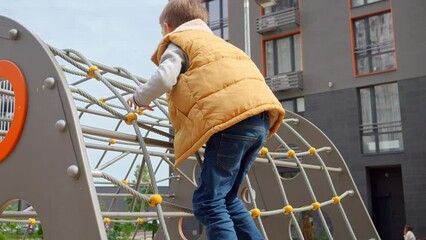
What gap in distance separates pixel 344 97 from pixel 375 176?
2.31 meters

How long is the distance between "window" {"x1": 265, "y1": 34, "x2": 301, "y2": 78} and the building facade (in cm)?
3

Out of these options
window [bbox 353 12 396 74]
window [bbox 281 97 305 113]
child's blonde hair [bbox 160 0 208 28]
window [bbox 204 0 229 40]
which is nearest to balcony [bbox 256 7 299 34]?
window [bbox 204 0 229 40]

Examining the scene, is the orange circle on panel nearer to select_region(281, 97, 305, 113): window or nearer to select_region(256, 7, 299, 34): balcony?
select_region(281, 97, 305, 113): window

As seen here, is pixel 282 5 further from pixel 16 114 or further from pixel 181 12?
pixel 16 114

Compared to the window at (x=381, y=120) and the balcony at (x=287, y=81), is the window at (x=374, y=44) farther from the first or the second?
the balcony at (x=287, y=81)

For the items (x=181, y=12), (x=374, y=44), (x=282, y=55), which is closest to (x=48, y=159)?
(x=181, y=12)

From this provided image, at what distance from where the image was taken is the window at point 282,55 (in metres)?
15.5

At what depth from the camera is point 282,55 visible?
15828 millimetres

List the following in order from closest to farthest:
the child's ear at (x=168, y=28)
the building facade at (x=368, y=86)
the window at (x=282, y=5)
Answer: the child's ear at (x=168, y=28)
the building facade at (x=368, y=86)
the window at (x=282, y=5)

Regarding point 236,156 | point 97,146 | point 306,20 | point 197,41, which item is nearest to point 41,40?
point 197,41

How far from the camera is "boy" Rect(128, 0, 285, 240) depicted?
211cm

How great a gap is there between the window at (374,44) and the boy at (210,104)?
12607mm

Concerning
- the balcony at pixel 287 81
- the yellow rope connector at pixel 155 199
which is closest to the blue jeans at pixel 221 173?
the yellow rope connector at pixel 155 199

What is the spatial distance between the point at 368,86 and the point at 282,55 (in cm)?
286
